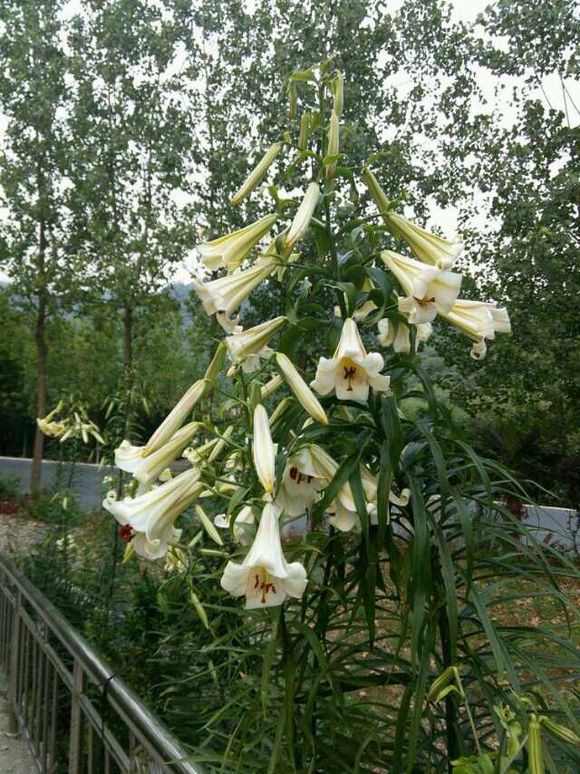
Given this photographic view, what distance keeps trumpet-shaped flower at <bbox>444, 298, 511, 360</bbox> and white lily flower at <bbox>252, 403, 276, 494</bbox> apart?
0.36 metres

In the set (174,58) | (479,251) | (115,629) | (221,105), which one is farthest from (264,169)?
(174,58)

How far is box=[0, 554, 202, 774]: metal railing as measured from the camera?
53.5 inches

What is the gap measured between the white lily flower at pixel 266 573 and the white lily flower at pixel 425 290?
1.27 ft

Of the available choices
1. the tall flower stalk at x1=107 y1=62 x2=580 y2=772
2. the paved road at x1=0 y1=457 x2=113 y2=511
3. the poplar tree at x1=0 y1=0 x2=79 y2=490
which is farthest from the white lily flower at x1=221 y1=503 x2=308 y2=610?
the poplar tree at x1=0 y1=0 x2=79 y2=490

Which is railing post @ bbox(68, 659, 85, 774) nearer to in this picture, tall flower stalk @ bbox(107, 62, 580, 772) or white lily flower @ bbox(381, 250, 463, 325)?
tall flower stalk @ bbox(107, 62, 580, 772)

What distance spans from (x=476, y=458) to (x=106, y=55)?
10.9 m

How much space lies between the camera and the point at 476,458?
1.18m

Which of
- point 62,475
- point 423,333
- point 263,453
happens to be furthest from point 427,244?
point 62,475

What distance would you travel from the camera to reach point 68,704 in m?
3.08

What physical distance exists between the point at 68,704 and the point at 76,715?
1123 mm

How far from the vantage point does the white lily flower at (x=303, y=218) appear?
1218 millimetres

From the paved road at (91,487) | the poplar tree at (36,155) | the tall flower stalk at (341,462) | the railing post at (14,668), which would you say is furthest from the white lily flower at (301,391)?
the poplar tree at (36,155)

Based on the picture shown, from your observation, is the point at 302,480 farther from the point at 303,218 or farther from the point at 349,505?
the point at 303,218

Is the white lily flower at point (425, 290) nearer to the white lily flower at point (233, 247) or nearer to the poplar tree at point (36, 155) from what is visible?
the white lily flower at point (233, 247)
